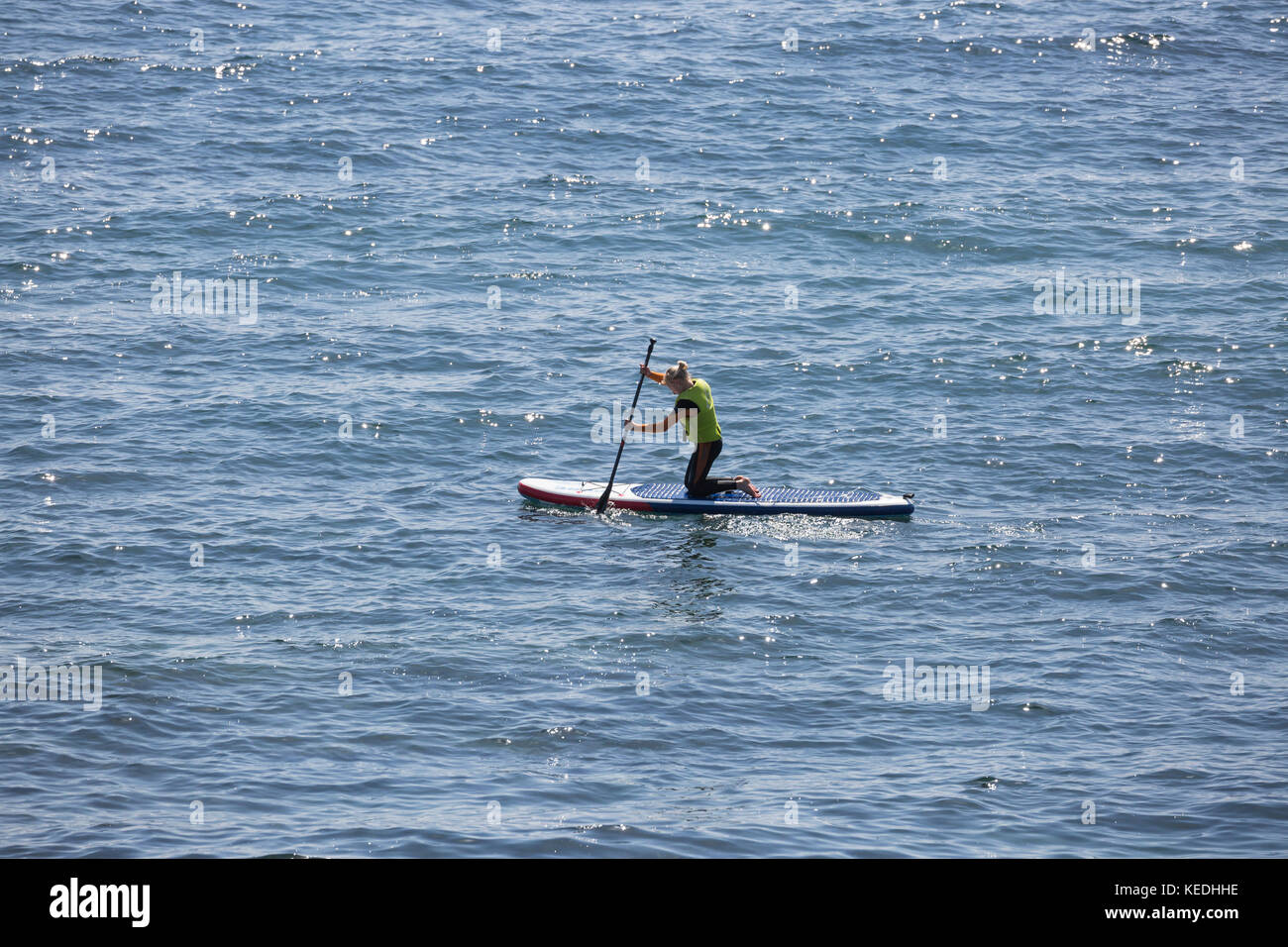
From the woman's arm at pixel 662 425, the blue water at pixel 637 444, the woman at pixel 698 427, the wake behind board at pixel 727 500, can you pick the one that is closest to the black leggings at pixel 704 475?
the woman at pixel 698 427

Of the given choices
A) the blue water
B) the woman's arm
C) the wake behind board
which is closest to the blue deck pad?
the wake behind board

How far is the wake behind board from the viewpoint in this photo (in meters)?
19.2

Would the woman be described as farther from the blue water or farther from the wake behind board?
the blue water

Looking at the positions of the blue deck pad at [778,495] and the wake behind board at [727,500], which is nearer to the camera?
the wake behind board at [727,500]

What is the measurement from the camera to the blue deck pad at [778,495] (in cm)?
1941

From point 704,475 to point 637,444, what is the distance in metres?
3.17

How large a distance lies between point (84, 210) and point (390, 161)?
7322 mm

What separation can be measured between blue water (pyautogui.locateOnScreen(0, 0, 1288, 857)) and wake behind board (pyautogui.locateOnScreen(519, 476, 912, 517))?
0.27 m

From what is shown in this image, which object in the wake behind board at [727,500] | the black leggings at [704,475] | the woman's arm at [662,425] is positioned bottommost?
the wake behind board at [727,500]

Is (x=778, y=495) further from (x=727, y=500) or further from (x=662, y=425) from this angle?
(x=662, y=425)

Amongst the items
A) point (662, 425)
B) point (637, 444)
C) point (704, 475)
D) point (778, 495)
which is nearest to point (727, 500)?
point (704, 475)

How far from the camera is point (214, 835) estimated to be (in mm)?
11219

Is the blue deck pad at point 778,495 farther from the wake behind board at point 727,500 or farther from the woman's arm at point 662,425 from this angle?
the woman's arm at point 662,425
